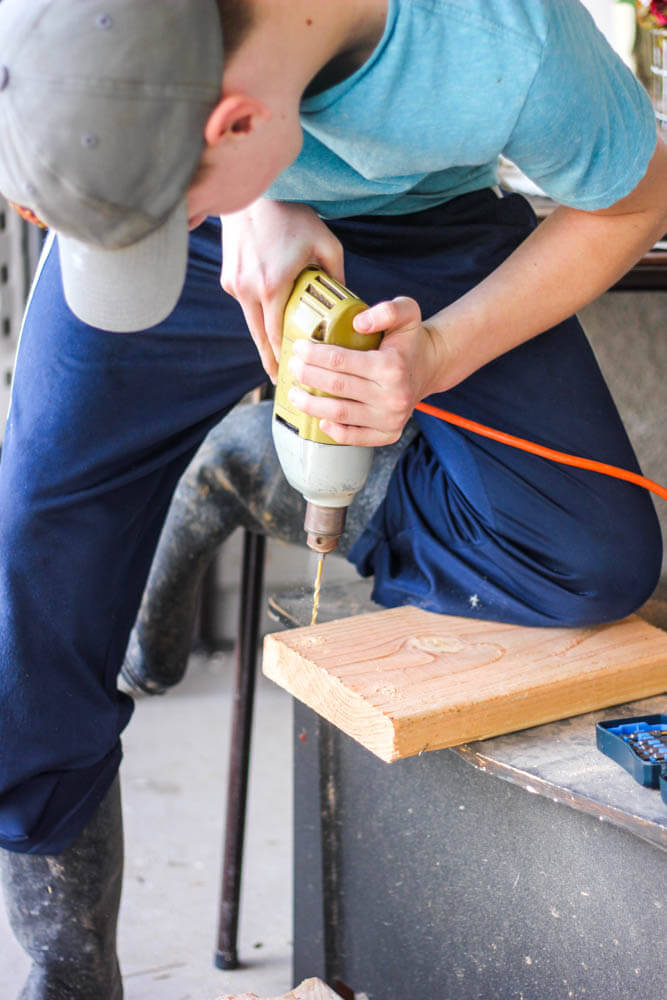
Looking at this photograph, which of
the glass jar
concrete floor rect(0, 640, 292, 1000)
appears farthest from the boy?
the glass jar

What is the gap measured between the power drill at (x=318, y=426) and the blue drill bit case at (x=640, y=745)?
303 millimetres

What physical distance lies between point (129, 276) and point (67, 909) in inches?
26.9

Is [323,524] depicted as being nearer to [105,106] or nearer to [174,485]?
[174,485]

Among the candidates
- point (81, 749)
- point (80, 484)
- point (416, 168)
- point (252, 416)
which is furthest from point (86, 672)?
point (416, 168)

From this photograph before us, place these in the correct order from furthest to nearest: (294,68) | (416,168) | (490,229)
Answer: (490,229), (416,168), (294,68)

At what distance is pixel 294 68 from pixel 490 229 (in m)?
0.43

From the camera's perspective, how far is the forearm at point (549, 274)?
0.98 metres

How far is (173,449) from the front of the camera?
3.65ft

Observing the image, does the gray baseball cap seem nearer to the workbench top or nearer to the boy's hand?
the boy's hand

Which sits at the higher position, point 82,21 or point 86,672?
point 82,21

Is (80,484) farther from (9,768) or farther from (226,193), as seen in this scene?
(226,193)

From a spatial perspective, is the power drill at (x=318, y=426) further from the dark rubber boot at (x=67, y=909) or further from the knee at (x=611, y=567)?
the dark rubber boot at (x=67, y=909)

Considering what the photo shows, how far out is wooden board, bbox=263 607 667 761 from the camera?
0.94m

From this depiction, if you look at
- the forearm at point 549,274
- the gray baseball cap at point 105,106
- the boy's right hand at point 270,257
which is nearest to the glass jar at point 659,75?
the forearm at point 549,274
